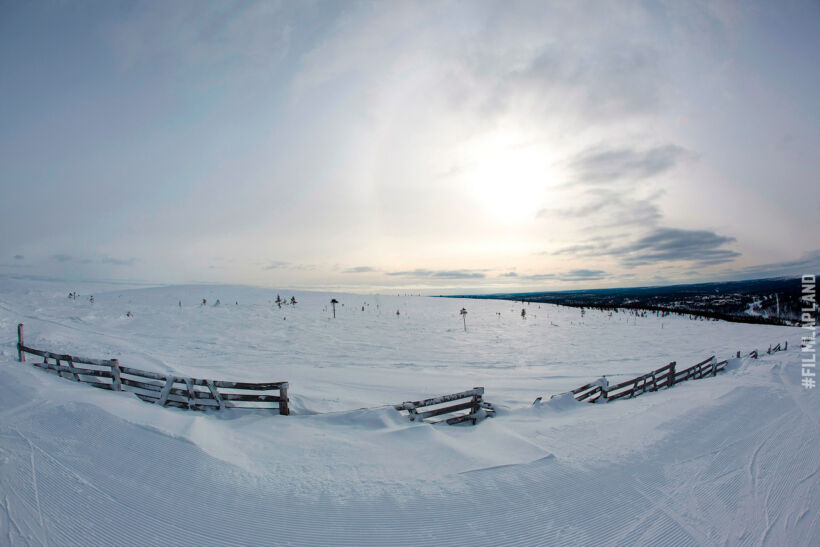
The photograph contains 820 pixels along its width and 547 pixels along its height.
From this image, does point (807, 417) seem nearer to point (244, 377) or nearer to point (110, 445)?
point (110, 445)

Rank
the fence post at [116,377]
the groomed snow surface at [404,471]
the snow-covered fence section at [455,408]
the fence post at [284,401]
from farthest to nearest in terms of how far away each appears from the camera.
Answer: the fence post at [116,377], the fence post at [284,401], the snow-covered fence section at [455,408], the groomed snow surface at [404,471]

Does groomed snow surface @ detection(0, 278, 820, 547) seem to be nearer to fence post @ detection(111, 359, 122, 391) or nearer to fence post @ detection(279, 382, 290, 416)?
fence post @ detection(279, 382, 290, 416)

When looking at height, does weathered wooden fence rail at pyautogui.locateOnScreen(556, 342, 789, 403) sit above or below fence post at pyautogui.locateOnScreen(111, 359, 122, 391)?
below

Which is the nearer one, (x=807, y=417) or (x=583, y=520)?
(x=583, y=520)

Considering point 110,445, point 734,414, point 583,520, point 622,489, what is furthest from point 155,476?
point 734,414

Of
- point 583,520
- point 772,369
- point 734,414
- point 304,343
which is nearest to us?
point 583,520

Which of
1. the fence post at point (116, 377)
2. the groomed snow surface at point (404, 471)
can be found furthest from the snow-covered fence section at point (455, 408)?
the fence post at point (116, 377)

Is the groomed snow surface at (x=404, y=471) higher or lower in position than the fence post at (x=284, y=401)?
lower

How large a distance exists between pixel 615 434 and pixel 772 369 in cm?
Answer: 1455

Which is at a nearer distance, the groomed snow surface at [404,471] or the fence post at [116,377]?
the groomed snow surface at [404,471]

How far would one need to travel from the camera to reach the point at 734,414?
29.6 ft

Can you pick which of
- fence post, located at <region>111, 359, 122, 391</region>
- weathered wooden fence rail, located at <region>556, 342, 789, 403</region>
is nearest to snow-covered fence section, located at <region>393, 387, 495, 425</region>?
weathered wooden fence rail, located at <region>556, 342, 789, 403</region>

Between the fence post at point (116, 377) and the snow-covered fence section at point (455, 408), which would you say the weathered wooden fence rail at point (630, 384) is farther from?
the fence post at point (116, 377)

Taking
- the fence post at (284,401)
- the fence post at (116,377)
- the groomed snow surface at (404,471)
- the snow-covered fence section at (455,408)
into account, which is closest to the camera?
the groomed snow surface at (404,471)
